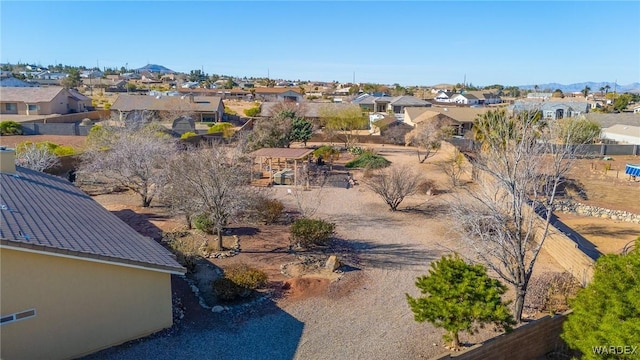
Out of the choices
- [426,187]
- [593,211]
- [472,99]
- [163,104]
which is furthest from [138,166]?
[472,99]

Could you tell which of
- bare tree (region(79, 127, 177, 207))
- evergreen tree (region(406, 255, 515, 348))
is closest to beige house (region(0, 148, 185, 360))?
evergreen tree (region(406, 255, 515, 348))

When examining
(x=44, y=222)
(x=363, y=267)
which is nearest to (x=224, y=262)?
(x=363, y=267)

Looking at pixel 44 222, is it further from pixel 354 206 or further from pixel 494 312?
pixel 354 206

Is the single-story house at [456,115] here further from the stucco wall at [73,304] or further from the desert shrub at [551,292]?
the stucco wall at [73,304]

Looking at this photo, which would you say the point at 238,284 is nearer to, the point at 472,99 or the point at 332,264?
the point at 332,264

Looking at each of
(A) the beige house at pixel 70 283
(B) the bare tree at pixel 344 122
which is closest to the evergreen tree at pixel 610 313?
(A) the beige house at pixel 70 283
